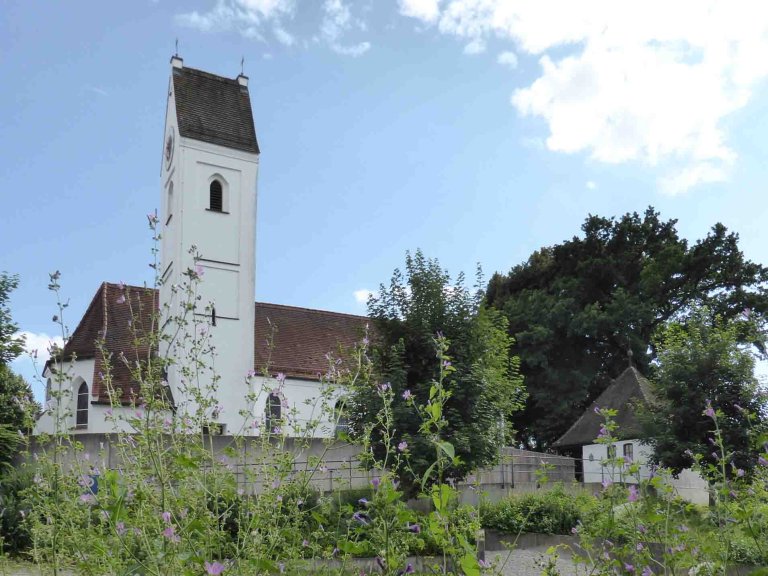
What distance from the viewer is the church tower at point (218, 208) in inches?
1203

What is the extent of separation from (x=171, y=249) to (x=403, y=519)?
99.3ft

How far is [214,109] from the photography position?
3366cm

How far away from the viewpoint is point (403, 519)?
9.47 ft

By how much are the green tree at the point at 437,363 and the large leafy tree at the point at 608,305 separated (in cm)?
1568

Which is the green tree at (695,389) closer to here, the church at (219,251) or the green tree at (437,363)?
the green tree at (437,363)

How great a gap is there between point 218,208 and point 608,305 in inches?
725

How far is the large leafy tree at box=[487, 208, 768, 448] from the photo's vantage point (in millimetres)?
36469

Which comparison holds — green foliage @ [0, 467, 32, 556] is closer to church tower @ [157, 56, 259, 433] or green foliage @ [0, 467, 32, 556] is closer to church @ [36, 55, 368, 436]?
church @ [36, 55, 368, 436]

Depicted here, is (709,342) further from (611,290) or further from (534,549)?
(611,290)

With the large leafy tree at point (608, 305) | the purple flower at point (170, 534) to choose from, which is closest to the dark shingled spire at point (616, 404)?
the large leafy tree at point (608, 305)

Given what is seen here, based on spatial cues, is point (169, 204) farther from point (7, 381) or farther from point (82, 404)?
point (7, 381)

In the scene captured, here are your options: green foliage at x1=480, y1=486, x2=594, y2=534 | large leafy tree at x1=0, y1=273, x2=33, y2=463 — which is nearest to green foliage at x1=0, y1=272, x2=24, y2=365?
large leafy tree at x1=0, y1=273, x2=33, y2=463

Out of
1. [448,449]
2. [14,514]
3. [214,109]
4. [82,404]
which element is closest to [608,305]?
[214,109]

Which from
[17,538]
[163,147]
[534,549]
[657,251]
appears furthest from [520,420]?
[17,538]
